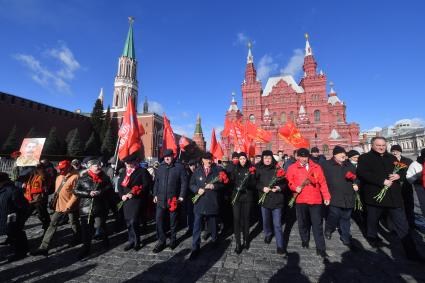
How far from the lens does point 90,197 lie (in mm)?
4480

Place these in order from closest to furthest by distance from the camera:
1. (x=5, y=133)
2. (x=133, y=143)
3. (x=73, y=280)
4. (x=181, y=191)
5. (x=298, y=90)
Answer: (x=73, y=280), (x=181, y=191), (x=133, y=143), (x=5, y=133), (x=298, y=90)

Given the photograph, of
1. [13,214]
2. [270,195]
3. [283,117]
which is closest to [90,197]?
[13,214]

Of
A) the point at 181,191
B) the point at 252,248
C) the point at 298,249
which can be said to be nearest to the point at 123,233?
the point at 181,191

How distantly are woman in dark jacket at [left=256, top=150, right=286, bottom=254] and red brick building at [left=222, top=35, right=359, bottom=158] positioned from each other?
37.2 meters

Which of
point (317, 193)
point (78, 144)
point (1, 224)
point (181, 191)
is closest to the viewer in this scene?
point (1, 224)

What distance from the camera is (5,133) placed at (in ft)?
109

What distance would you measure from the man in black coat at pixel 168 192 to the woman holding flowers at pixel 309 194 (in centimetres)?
238

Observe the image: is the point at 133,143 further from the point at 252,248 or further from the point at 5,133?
the point at 5,133

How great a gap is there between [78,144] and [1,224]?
121 ft

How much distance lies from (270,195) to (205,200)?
140 centimetres

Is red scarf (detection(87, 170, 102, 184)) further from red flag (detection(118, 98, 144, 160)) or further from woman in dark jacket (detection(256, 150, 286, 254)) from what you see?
woman in dark jacket (detection(256, 150, 286, 254))

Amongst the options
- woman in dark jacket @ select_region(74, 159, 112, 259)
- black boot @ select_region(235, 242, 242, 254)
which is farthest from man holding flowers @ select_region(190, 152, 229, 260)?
woman in dark jacket @ select_region(74, 159, 112, 259)

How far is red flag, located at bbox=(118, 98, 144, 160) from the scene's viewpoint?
7.27m

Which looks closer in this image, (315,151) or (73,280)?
(73,280)
